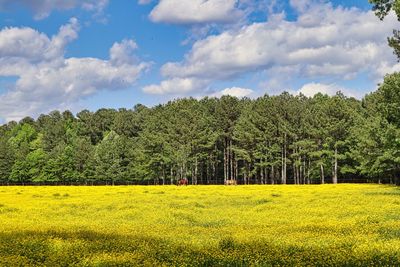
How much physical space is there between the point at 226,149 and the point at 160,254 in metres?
111

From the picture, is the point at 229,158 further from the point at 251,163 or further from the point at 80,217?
the point at 80,217

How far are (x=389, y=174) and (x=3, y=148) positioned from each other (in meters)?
97.9

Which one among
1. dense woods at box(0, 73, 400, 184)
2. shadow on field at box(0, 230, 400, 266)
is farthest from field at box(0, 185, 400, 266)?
dense woods at box(0, 73, 400, 184)

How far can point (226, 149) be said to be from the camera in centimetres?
12656

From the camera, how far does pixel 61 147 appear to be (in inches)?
5394

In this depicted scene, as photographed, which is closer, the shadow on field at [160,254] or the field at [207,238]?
the shadow on field at [160,254]

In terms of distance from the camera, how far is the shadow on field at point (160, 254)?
46.4 ft

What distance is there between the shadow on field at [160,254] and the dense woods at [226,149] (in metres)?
75.4

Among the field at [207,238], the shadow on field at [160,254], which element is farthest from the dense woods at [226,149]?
the shadow on field at [160,254]

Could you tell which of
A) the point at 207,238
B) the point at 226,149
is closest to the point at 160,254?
the point at 207,238

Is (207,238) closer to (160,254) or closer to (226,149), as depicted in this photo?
(160,254)

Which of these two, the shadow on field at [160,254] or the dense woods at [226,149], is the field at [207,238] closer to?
the shadow on field at [160,254]

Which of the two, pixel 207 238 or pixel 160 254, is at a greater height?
pixel 160 254

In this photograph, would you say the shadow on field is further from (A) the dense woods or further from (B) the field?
(A) the dense woods
